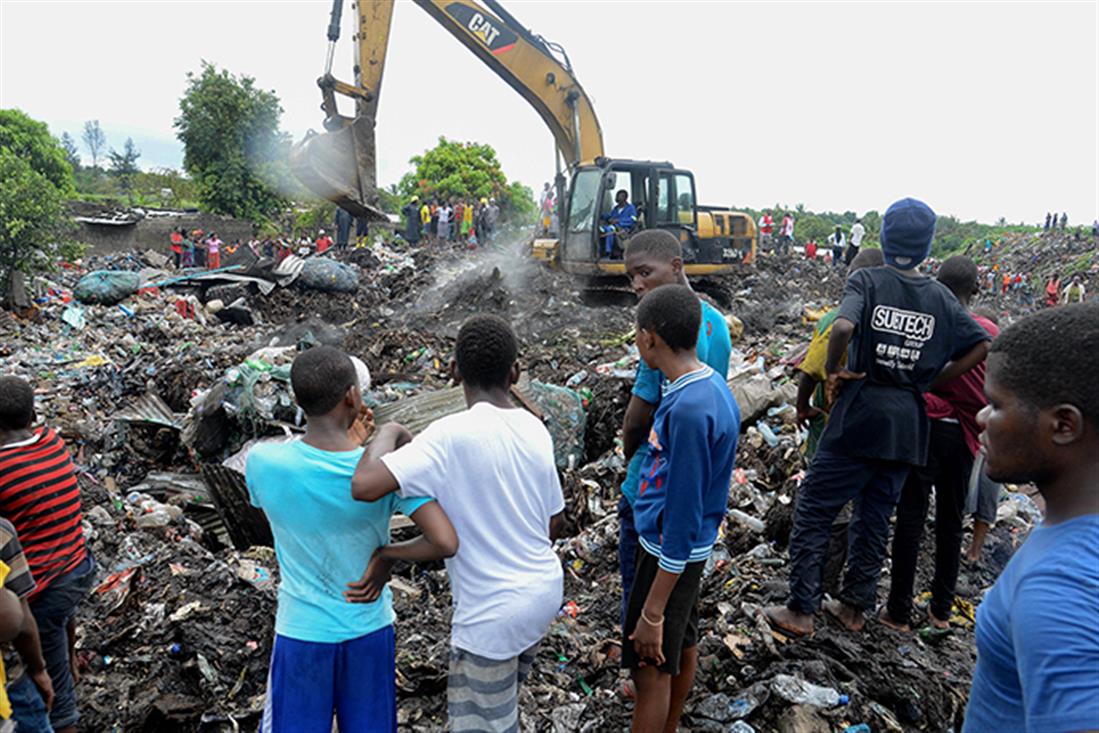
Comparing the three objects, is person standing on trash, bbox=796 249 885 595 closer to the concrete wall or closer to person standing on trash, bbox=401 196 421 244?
person standing on trash, bbox=401 196 421 244

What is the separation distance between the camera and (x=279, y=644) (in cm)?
194

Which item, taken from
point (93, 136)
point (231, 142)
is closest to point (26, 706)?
point (231, 142)

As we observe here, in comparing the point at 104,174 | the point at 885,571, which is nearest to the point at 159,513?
the point at 885,571

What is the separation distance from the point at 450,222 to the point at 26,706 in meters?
21.5

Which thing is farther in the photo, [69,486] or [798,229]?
[798,229]

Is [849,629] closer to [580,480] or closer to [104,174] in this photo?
[580,480]

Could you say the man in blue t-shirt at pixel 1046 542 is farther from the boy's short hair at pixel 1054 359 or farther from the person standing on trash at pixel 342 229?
the person standing on trash at pixel 342 229

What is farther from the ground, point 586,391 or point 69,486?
point 69,486

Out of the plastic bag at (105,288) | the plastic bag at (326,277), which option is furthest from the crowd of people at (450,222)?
the plastic bag at (105,288)

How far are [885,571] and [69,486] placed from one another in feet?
12.9

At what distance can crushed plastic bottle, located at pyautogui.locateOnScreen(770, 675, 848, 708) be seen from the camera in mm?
2588

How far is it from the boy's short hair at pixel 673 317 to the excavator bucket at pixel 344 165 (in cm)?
728

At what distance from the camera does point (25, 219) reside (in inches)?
390

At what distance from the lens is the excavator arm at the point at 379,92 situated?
8.52m
